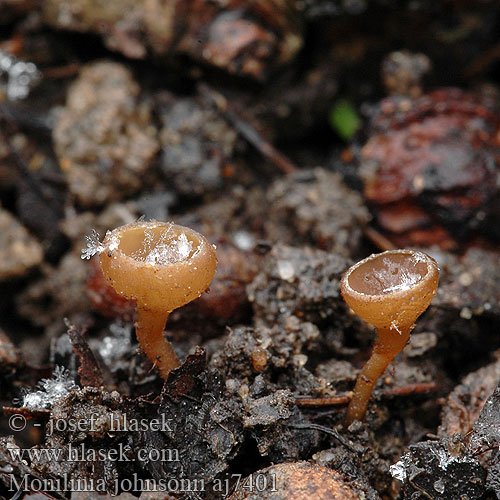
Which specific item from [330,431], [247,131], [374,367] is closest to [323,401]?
[330,431]

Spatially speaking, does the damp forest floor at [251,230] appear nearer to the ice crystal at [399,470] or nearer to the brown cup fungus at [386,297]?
the ice crystal at [399,470]

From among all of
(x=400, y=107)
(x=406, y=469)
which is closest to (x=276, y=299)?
(x=406, y=469)

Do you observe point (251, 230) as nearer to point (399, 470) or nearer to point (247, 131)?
point (247, 131)

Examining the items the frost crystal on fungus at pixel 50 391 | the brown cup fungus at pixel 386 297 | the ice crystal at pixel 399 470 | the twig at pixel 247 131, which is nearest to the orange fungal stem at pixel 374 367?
the brown cup fungus at pixel 386 297

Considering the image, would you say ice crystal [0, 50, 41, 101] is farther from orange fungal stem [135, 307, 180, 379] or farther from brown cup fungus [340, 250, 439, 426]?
brown cup fungus [340, 250, 439, 426]

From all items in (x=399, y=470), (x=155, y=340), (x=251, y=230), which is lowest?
(x=251, y=230)

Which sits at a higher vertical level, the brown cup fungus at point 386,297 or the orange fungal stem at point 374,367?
the brown cup fungus at point 386,297
